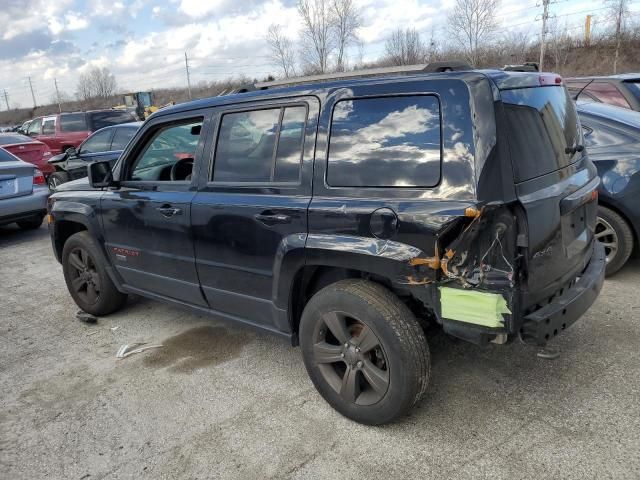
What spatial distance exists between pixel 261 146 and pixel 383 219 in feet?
3.40

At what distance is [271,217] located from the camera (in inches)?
118

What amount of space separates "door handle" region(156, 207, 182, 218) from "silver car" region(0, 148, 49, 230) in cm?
550

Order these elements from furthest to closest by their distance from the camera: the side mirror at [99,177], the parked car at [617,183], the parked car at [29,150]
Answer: the parked car at [29,150] → the parked car at [617,183] → the side mirror at [99,177]

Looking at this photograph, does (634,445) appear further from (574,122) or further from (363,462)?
(574,122)

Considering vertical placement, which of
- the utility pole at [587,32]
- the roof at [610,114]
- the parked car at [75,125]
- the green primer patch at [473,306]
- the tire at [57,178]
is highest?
the utility pole at [587,32]

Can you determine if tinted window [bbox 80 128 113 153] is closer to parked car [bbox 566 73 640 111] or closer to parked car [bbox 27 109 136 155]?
parked car [bbox 27 109 136 155]

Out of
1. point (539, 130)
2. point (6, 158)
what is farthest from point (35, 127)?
point (539, 130)

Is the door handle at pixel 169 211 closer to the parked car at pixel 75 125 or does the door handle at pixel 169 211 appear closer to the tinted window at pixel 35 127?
the parked car at pixel 75 125

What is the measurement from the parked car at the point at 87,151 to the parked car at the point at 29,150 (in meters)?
0.38

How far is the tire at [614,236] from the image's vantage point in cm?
449

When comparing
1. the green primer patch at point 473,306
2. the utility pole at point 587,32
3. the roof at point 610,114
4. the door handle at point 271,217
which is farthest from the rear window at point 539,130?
the utility pole at point 587,32

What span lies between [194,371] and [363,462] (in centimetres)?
154

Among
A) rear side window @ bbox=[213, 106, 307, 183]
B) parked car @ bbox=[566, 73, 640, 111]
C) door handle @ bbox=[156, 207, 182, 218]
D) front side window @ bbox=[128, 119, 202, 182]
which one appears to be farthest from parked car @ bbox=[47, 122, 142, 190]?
parked car @ bbox=[566, 73, 640, 111]

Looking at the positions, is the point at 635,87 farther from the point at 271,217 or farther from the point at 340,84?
the point at 271,217
